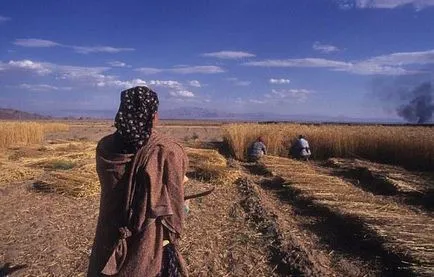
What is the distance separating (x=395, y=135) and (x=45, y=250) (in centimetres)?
1265

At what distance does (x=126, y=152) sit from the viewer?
6.88ft

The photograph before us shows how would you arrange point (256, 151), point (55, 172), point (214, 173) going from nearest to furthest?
1. point (55, 172)
2. point (214, 173)
3. point (256, 151)

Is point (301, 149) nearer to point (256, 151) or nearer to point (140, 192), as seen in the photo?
point (256, 151)

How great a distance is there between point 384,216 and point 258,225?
A: 162 centimetres

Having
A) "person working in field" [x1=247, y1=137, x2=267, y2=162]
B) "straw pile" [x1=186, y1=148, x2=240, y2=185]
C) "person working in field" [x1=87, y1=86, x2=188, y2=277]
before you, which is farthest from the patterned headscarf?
"person working in field" [x1=247, y1=137, x2=267, y2=162]

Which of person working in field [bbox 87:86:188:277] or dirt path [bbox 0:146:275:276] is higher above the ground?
person working in field [bbox 87:86:188:277]

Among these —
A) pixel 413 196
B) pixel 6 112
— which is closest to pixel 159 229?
pixel 413 196

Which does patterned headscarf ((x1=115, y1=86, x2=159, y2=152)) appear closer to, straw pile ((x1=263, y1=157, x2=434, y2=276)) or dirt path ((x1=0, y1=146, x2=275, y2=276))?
dirt path ((x1=0, y1=146, x2=275, y2=276))

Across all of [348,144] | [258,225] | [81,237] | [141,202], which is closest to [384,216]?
[258,225]

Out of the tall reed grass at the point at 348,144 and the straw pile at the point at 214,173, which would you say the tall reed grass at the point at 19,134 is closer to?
the tall reed grass at the point at 348,144

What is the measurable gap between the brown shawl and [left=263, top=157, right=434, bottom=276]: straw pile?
9.95 feet

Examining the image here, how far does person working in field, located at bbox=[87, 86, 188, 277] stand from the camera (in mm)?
2053

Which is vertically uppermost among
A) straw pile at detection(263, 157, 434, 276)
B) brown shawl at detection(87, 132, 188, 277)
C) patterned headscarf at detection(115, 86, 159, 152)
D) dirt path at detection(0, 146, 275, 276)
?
patterned headscarf at detection(115, 86, 159, 152)

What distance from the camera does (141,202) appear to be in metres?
2.06
